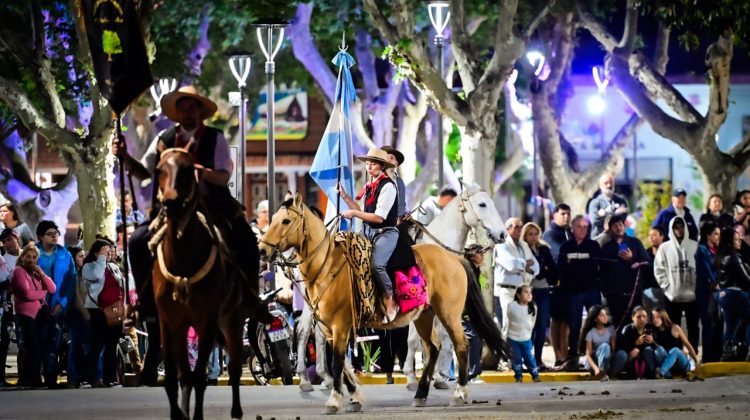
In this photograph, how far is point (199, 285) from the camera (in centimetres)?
1506

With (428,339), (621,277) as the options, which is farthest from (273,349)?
(621,277)

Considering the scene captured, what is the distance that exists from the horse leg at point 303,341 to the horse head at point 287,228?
2906mm

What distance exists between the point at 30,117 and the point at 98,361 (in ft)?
31.9

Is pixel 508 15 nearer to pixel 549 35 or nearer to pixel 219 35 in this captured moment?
pixel 549 35

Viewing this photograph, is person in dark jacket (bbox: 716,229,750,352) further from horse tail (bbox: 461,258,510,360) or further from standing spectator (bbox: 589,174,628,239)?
horse tail (bbox: 461,258,510,360)

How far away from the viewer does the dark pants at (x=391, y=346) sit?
904 inches

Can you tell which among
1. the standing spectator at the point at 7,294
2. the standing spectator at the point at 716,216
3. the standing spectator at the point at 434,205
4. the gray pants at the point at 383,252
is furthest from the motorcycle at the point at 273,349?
the standing spectator at the point at 716,216

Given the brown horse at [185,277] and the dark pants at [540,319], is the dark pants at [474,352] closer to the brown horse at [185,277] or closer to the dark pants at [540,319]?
the dark pants at [540,319]

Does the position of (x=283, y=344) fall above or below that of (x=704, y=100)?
below

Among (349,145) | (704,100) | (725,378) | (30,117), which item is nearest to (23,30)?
(30,117)

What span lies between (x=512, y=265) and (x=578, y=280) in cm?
110

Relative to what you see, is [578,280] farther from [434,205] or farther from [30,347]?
[30,347]

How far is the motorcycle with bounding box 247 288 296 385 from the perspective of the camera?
72.0ft

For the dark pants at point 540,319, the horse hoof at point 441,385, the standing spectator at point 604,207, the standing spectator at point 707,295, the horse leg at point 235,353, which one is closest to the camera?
the horse leg at point 235,353
